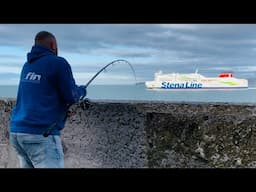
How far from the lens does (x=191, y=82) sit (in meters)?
3.48

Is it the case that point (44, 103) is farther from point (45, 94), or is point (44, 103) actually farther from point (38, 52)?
point (38, 52)

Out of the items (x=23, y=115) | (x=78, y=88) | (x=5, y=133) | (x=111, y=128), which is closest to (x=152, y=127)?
(x=111, y=128)

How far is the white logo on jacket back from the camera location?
354cm

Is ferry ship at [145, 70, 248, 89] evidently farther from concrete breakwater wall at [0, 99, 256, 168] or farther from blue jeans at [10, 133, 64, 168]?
blue jeans at [10, 133, 64, 168]

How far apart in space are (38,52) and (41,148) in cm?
63

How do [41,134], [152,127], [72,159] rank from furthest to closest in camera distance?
[72,159], [152,127], [41,134]

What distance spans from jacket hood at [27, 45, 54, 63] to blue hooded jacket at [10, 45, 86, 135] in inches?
0.4

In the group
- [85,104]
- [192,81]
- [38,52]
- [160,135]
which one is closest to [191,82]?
[192,81]

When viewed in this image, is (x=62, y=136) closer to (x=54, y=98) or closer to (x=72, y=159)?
(x=72, y=159)

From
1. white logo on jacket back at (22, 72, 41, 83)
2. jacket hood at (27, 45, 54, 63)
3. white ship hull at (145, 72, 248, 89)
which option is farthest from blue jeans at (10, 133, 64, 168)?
white ship hull at (145, 72, 248, 89)

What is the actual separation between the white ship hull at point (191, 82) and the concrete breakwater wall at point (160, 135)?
0.22 m

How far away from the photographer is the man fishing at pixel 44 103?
3510 millimetres

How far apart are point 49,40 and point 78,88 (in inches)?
14.5

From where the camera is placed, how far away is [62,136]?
4043mm
